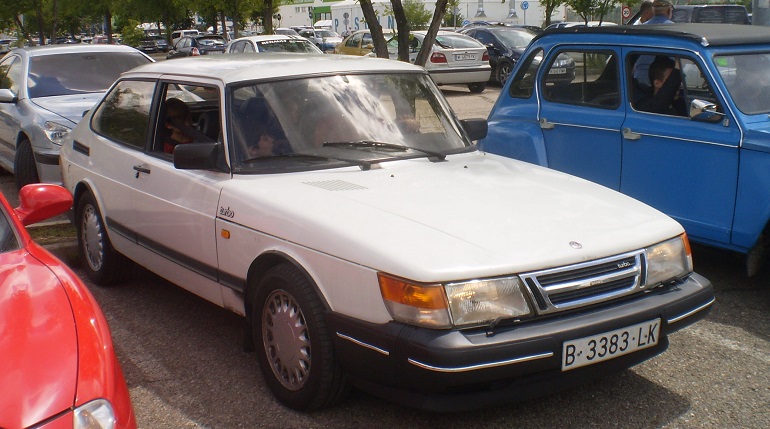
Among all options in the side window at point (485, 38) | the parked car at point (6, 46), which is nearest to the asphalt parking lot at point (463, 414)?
the side window at point (485, 38)

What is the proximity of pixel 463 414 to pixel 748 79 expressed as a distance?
3250mm

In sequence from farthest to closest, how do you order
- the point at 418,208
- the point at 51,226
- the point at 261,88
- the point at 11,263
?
the point at 51,226, the point at 261,88, the point at 418,208, the point at 11,263

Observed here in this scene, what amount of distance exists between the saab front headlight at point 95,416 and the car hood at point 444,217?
1.24 m

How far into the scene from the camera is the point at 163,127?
544 cm

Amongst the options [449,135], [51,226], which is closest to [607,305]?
[449,135]

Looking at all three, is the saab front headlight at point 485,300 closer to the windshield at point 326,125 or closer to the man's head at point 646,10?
the windshield at point 326,125

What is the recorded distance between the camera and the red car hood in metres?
2.56

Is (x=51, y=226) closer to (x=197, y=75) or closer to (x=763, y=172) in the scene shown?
(x=197, y=75)

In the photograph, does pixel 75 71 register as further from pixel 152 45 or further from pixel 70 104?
pixel 152 45

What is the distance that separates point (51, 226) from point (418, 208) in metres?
4.87

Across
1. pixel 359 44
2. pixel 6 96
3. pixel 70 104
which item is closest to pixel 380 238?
pixel 70 104

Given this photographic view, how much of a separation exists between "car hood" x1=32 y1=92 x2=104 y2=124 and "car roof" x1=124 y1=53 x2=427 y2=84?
345 centimetres

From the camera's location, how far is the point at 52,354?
2789 millimetres

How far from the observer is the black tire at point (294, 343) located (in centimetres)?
381
